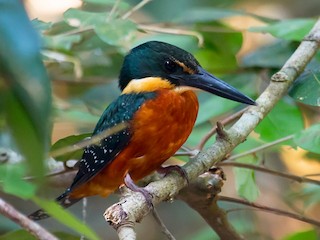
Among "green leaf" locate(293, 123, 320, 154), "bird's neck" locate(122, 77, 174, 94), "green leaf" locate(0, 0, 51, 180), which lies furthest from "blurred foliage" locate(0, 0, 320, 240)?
"green leaf" locate(0, 0, 51, 180)

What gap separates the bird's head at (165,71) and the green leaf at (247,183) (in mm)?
273

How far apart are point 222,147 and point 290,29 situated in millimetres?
535

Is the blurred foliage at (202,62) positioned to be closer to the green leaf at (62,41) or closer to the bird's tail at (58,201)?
the green leaf at (62,41)

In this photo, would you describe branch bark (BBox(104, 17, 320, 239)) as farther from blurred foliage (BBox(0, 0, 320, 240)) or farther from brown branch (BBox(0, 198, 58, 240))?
brown branch (BBox(0, 198, 58, 240))

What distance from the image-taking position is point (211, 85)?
173cm

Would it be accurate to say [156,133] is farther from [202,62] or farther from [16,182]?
[16,182]

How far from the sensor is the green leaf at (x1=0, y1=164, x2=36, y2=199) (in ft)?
3.18

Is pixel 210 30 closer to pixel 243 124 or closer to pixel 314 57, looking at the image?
pixel 314 57

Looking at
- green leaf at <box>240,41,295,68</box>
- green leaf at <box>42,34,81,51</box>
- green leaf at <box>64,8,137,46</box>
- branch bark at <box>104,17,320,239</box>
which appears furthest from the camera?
green leaf at <box>240,41,295,68</box>

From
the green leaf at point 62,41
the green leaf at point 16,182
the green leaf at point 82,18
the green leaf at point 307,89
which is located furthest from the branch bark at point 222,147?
the green leaf at point 62,41

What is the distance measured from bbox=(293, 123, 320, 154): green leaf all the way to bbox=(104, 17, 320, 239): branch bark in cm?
10

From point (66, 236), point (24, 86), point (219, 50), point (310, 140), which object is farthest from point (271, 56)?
point (24, 86)

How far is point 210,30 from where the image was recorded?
220 centimetres

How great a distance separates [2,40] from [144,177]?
50.9 inches
